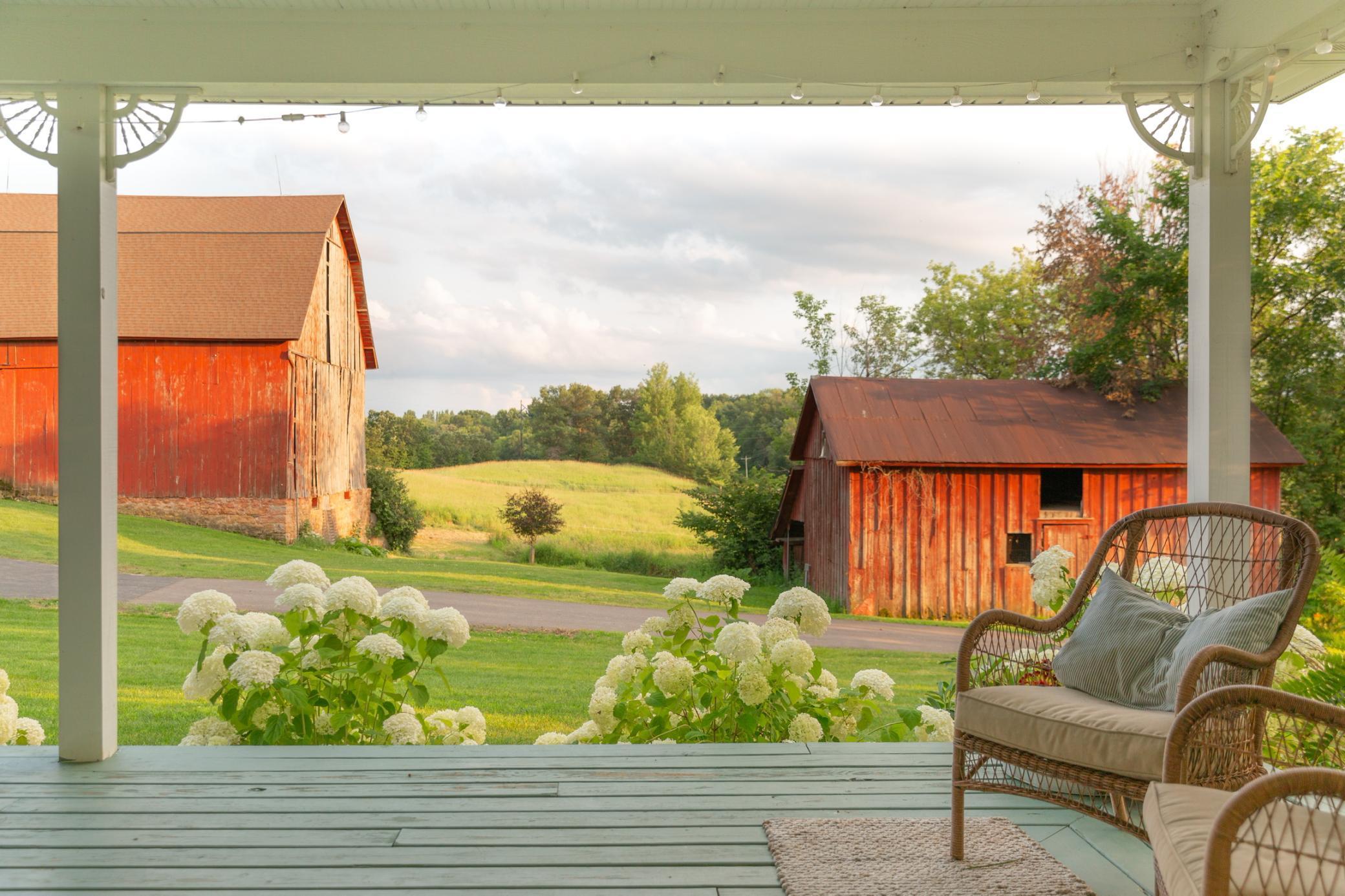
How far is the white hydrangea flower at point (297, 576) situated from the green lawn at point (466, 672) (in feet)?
10.6

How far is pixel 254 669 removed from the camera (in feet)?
9.34

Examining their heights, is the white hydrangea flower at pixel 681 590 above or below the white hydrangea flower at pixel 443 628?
above

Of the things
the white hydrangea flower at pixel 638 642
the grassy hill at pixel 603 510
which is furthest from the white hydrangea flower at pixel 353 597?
the grassy hill at pixel 603 510

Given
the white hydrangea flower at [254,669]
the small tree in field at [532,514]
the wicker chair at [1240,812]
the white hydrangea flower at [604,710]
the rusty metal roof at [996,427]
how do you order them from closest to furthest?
1. the wicker chair at [1240,812]
2. the white hydrangea flower at [254,669]
3. the white hydrangea flower at [604,710]
4. the rusty metal roof at [996,427]
5. the small tree in field at [532,514]

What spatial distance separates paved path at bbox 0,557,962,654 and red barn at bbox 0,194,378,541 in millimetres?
1786

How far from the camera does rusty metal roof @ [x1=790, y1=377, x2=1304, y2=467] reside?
8.46m

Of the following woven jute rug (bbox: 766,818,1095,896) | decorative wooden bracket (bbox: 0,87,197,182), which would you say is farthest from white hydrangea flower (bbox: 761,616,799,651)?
decorative wooden bracket (bbox: 0,87,197,182)

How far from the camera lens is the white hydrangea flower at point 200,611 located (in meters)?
3.03

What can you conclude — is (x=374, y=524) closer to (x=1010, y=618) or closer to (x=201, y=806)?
(x=201, y=806)

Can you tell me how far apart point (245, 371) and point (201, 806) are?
10.2m

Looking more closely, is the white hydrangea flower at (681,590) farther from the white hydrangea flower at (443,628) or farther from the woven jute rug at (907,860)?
the woven jute rug at (907,860)

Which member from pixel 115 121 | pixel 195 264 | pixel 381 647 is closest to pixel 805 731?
pixel 381 647

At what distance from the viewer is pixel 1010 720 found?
2.01 meters

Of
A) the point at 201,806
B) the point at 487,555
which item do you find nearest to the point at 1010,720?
the point at 201,806
